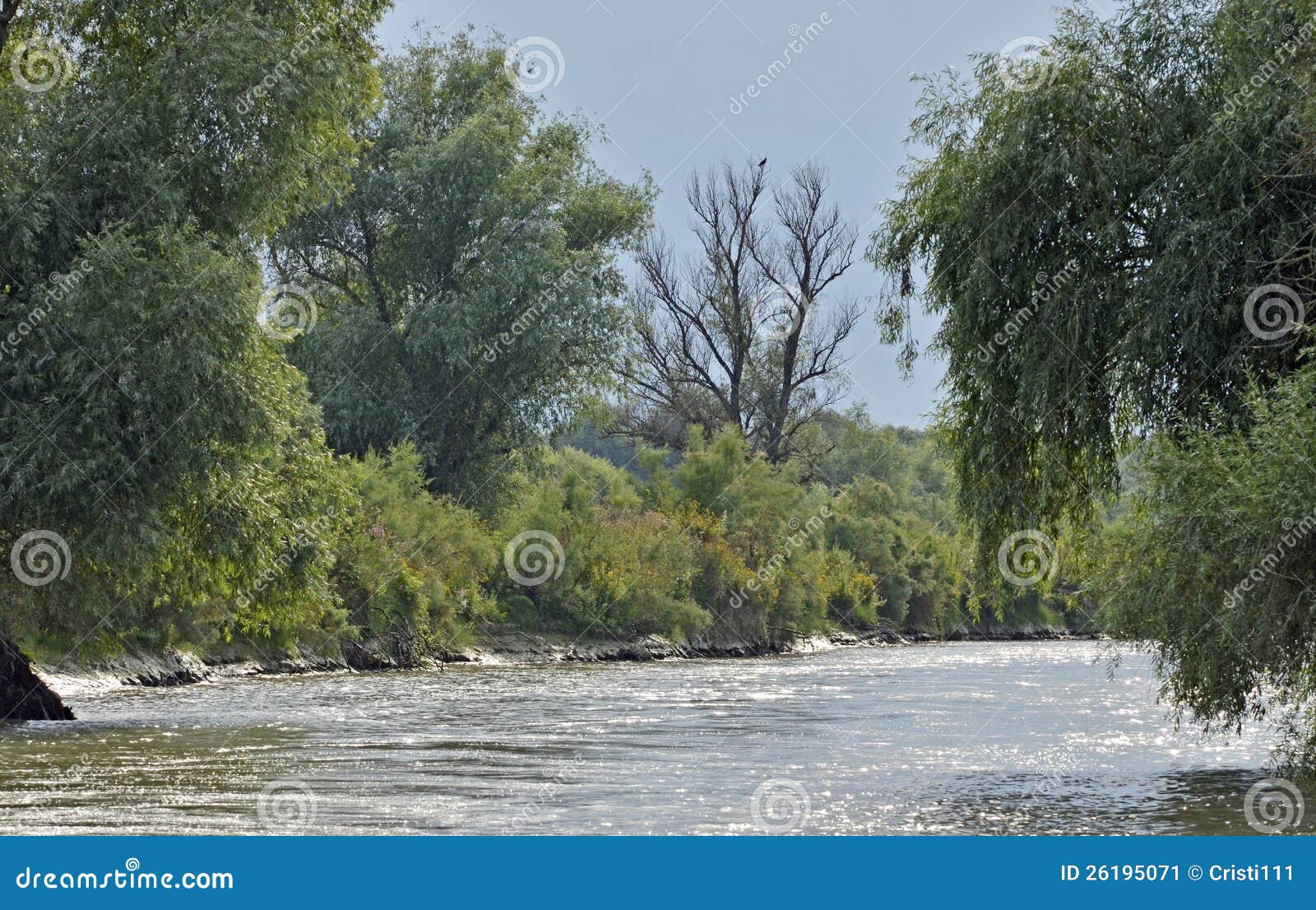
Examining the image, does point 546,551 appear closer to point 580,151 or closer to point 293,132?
point 580,151

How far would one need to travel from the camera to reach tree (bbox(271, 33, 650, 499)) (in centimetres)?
3981

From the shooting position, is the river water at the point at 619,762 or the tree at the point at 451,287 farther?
the tree at the point at 451,287

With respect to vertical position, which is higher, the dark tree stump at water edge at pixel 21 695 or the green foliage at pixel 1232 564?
the green foliage at pixel 1232 564

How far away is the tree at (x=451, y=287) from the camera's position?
3981cm

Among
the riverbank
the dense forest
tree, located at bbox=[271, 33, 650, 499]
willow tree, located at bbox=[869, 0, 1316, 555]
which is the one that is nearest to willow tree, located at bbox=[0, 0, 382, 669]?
the dense forest

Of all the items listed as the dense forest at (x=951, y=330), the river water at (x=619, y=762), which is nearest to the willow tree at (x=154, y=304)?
the dense forest at (x=951, y=330)

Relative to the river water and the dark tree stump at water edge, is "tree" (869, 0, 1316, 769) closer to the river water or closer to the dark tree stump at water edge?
the river water

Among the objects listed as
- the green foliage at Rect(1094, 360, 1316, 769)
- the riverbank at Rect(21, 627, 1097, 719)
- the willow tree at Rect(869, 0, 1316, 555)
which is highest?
the willow tree at Rect(869, 0, 1316, 555)

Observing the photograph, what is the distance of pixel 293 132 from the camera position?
Result: 819 inches

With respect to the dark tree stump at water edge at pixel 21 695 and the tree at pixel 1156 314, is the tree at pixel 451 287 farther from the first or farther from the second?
the tree at pixel 1156 314

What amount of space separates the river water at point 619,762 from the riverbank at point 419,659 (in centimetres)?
85

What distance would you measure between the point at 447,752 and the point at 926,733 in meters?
6.52

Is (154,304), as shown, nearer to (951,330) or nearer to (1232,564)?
(951,330)

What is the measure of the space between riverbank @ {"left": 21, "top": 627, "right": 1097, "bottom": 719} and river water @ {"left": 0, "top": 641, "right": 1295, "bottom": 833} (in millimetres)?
847
